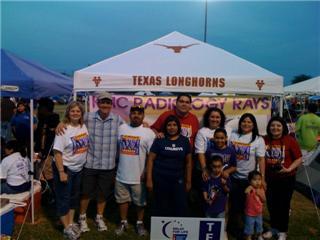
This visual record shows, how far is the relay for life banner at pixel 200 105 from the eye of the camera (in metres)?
6.08

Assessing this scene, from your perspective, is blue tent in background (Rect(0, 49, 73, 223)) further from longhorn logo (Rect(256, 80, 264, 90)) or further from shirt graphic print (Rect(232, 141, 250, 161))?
longhorn logo (Rect(256, 80, 264, 90))

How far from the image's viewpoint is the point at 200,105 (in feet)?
20.2

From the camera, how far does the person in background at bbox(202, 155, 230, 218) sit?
4.67 m

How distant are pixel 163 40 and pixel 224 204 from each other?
2960 mm

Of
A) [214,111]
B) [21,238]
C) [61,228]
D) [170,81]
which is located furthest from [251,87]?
[21,238]

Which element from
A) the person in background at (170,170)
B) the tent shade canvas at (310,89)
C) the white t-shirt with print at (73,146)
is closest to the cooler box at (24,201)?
the white t-shirt with print at (73,146)

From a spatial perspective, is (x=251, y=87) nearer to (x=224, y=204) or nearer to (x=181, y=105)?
(x=181, y=105)

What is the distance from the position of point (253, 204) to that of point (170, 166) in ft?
3.60

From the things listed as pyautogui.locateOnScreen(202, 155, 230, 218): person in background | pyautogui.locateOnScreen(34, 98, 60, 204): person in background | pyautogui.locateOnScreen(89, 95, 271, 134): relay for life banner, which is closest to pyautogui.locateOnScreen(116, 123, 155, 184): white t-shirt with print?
pyautogui.locateOnScreen(202, 155, 230, 218): person in background

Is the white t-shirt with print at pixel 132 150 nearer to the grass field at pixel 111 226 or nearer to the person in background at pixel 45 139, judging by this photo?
the grass field at pixel 111 226

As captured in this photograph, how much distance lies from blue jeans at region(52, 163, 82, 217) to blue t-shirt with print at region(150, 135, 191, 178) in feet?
3.30

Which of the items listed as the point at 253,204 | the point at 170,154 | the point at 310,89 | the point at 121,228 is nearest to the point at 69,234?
the point at 121,228

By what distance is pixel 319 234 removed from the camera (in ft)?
17.6

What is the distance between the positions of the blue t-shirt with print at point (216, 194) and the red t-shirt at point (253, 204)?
0.91 feet
